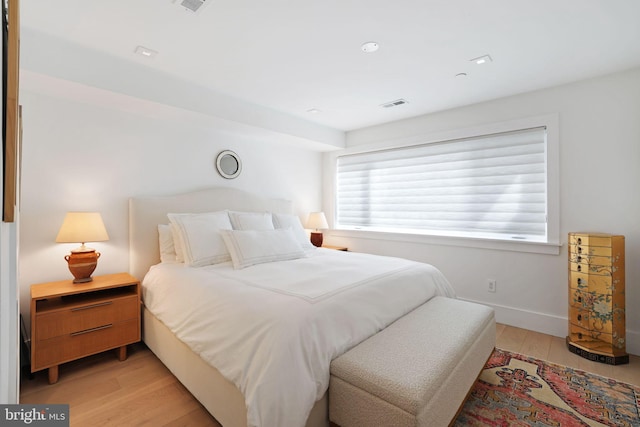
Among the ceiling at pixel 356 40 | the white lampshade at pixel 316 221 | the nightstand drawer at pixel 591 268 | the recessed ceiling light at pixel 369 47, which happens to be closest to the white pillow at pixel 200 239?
the ceiling at pixel 356 40

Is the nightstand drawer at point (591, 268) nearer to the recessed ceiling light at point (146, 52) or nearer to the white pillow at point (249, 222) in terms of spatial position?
the white pillow at point (249, 222)

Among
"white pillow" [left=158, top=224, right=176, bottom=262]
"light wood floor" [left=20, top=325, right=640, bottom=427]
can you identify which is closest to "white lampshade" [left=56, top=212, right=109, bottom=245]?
"white pillow" [left=158, top=224, right=176, bottom=262]

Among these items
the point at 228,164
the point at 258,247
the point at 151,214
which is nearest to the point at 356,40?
the point at 258,247

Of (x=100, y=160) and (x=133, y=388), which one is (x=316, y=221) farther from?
(x=133, y=388)

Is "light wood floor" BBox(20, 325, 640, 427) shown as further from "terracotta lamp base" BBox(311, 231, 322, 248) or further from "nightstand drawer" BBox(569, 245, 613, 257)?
"terracotta lamp base" BBox(311, 231, 322, 248)

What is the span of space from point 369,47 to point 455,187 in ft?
6.76

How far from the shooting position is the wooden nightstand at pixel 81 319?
2.05 metres

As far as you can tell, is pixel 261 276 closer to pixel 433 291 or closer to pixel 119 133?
pixel 433 291

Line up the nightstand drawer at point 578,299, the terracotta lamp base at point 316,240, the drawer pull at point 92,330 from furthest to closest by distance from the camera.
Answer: the terracotta lamp base at point 316,240 < the nightstand drawer at point 578,299 < the drawer pull at point 92,330

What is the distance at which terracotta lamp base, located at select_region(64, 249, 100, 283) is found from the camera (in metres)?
2.31

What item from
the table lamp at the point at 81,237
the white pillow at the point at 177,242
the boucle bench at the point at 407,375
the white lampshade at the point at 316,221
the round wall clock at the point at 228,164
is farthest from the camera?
the white lampshade at the point at 316,221

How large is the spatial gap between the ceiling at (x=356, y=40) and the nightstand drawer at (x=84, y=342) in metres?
1.94

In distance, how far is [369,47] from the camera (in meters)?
2.17

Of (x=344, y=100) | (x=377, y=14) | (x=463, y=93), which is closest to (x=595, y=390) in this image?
(x=463, y=93)
